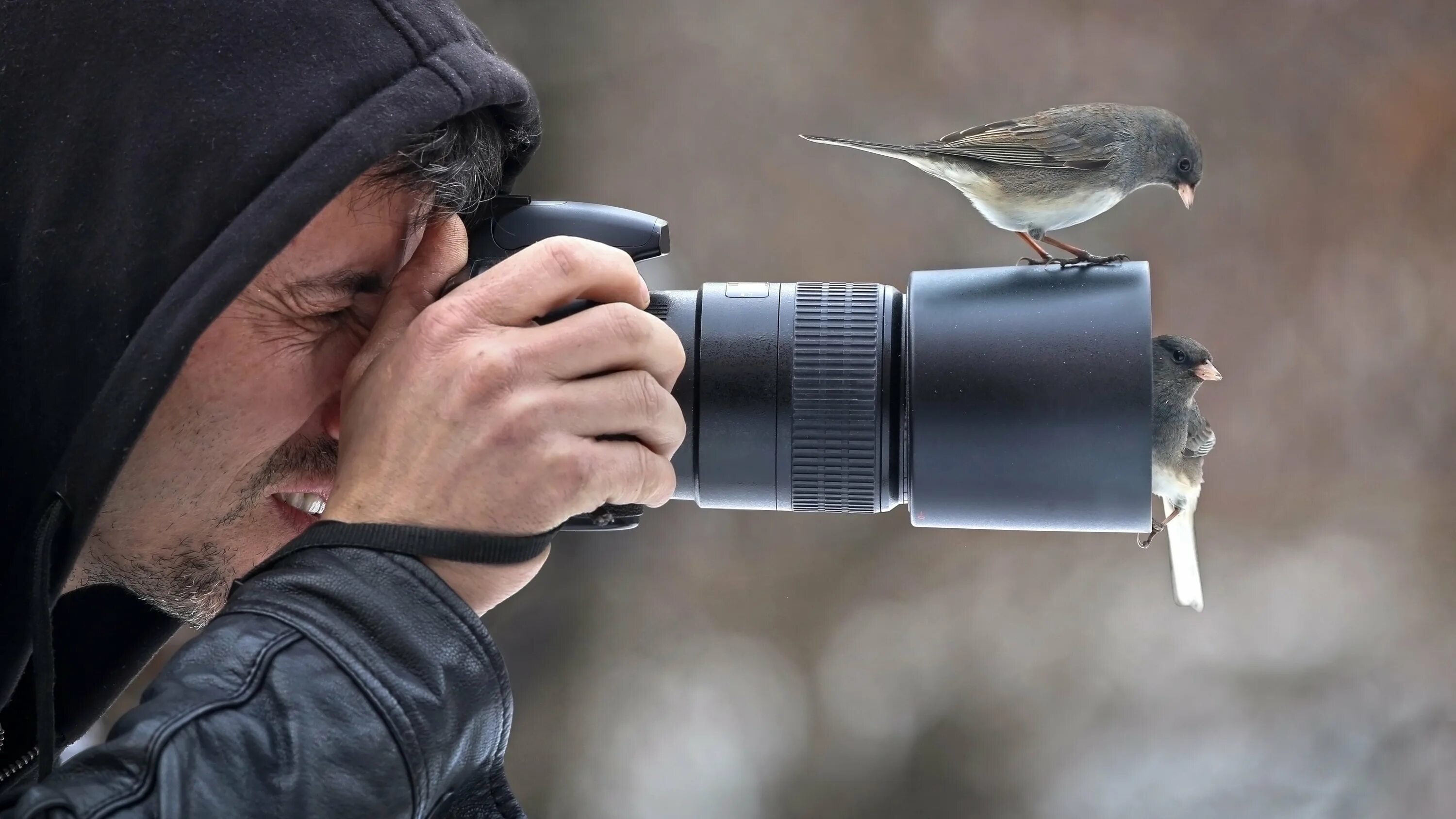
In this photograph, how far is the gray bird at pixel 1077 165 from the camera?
935 millimetres

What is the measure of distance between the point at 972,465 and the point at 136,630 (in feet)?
1.87

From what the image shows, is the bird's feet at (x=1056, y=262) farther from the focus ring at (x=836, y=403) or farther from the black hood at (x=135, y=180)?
the black hood at (x=135, y=180)

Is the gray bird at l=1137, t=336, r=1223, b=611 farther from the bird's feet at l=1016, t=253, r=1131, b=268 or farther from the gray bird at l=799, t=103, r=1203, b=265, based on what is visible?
the gray bird at l=799, t=103, r=1203, b=265

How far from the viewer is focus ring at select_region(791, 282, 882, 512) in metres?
0.77

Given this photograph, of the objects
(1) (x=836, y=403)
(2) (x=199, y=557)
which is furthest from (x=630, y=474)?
(2) (x=199, y=557)

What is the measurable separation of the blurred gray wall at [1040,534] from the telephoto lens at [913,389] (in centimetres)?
60

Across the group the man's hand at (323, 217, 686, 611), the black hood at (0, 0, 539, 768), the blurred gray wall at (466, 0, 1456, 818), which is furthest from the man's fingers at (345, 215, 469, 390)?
the blurred gray wall at (466, 0, 1456, 818)

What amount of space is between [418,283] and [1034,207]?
0.48m

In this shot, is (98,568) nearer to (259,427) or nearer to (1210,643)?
(259,427)

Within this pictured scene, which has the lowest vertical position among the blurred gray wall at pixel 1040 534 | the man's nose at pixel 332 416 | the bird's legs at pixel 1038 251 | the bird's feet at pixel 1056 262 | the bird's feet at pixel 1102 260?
the blurred gray wall at pixel 1040 534

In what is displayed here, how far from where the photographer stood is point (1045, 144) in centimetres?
95

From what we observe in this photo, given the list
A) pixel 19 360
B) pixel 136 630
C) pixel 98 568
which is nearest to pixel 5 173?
pixel 19 360

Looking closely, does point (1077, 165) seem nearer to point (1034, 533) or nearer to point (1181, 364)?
point (1181, 364)

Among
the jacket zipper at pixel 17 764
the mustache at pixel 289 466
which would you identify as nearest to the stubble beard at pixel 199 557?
the mustache at pixel 289 466
